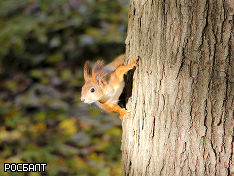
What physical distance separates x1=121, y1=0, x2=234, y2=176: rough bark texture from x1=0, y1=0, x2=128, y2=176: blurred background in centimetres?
159

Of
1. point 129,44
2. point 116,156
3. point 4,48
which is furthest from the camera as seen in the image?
point 4,48

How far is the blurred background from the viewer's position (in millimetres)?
3893

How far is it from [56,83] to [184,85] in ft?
12.8

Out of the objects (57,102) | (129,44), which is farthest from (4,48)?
(129,44)

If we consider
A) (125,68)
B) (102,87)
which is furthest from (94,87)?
(125,68)

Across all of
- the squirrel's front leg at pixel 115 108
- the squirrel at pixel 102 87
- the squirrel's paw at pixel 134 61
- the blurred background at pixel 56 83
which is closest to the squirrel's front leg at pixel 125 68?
the squirrel's paw at pixel 134 61

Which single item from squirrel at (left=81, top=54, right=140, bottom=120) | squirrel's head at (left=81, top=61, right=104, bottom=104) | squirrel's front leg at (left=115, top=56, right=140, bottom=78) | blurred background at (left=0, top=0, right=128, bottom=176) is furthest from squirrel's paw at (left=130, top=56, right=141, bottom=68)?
blurred background at (left=0, top=0, right=128, bottom=176)

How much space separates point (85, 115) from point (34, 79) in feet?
4.88

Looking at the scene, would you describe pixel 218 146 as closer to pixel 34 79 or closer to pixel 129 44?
pixel 129 44

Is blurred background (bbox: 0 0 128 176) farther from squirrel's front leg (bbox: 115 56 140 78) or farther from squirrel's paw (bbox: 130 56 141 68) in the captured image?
squirrel's paw (bbox: 130 56 141 68)

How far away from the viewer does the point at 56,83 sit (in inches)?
217

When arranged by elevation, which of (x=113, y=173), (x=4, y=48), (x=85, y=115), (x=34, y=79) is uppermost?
(x=4, y=48)

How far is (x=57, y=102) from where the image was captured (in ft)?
16.3

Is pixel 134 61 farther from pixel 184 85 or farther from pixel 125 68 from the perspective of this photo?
pixel 184 85
